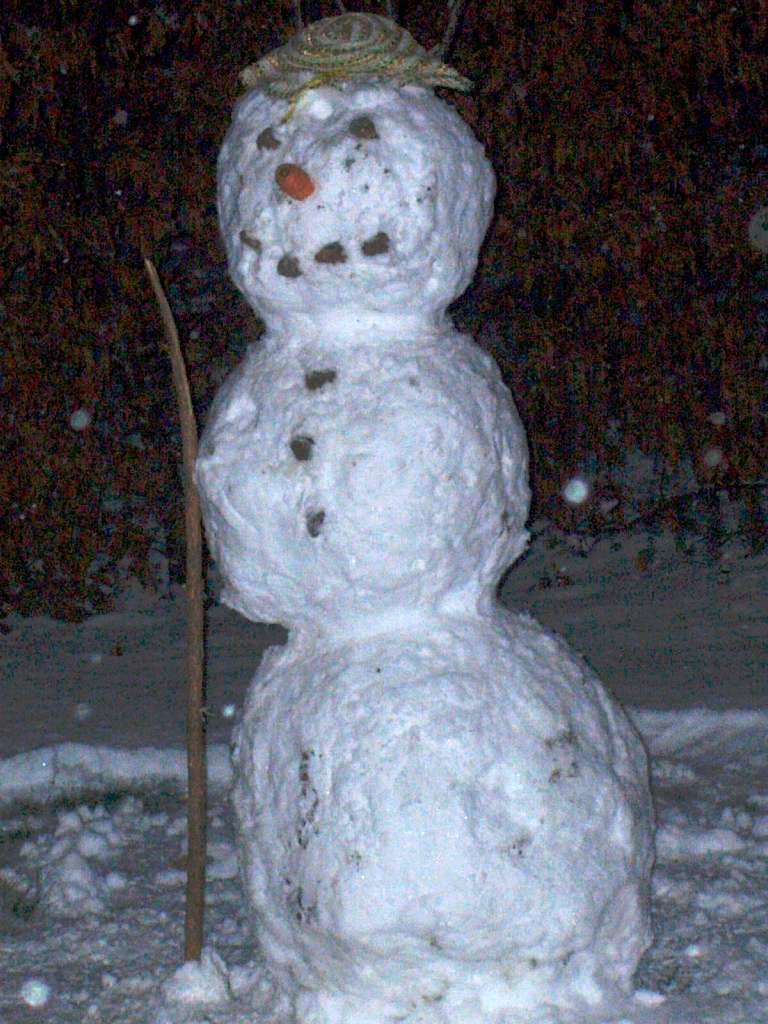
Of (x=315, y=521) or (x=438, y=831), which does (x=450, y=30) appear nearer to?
(x=315, y=521)

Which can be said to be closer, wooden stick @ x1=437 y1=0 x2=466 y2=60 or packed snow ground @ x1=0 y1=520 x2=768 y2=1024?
wooden stick @ x1=437 y1=0 x2=466 y2=60

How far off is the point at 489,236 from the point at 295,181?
109 inches

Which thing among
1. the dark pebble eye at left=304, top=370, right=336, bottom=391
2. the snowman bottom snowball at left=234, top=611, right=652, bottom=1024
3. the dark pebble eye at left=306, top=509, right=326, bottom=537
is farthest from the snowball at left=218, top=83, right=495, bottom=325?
the snowman bottom snowball at left=234, top=611, right=652, bottom=1024

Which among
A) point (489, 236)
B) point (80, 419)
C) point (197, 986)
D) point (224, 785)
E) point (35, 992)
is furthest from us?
point (80, 419)

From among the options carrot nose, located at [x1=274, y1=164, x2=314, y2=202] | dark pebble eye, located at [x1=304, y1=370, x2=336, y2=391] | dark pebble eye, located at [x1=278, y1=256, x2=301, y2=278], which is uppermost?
carrot nose, located at [x1=274, y1=164, x2=314, y2=202]

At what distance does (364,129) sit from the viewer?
2.38 m

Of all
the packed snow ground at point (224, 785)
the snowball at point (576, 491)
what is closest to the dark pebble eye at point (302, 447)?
the packed snow ground at point (224, 785)

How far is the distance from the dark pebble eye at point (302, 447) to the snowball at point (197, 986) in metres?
1.15

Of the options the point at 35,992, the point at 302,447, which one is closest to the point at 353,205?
the point at 302,447

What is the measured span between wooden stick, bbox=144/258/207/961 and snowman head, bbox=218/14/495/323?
9.6 inches

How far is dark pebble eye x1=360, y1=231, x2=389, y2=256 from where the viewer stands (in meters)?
2.38

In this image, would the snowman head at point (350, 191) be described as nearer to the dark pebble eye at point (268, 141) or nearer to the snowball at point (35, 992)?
the dark pebble eye at point (268, 141)

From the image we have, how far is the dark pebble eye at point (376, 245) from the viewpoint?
2375 mm

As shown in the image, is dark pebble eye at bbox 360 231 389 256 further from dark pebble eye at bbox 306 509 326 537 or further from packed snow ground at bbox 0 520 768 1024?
packed snow ground at bbox 0 520 768 1024
